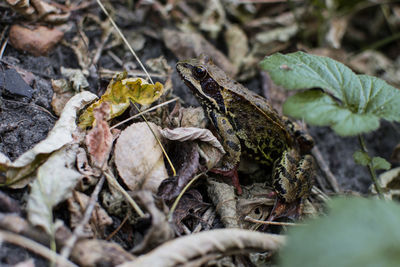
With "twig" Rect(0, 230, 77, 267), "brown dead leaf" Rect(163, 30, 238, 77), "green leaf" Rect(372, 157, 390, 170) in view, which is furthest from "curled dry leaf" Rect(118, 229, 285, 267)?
"brown dead leaf" Rect(163, 30, 238, 77)

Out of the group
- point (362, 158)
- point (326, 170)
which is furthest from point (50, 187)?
point (326, 170)

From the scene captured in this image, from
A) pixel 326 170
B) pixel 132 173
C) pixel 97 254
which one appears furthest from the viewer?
pixel 326 170

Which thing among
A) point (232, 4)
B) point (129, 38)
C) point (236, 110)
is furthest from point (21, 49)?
point (232, 4)

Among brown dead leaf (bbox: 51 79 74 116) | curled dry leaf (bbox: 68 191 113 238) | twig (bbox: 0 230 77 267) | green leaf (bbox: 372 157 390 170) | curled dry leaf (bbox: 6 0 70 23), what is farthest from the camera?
curled dry leaf (bbox: 6 0 70 23)

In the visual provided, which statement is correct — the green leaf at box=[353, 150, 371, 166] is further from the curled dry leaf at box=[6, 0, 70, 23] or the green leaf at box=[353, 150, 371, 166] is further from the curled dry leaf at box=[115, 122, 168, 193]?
the curled dry leaf at box=[6, 0, 70, 23]

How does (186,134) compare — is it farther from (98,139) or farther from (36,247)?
(36,247)

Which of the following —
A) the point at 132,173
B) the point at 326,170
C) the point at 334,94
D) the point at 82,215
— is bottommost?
the point at 326,170

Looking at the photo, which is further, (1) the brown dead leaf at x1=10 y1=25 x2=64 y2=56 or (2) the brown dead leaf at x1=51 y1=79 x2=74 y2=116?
(1) the brown dead leaf at x1=10 y1=25 x2=64 y2=56

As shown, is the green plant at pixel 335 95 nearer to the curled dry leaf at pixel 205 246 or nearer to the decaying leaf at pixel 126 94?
the curled dry leaf at pixel 205 246
